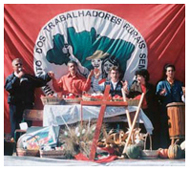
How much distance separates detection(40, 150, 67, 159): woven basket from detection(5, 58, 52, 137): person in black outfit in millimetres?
513

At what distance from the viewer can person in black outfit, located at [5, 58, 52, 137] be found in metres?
11.4

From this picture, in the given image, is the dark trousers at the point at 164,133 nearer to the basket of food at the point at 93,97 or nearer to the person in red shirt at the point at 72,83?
the basket of food at the point at 93,97

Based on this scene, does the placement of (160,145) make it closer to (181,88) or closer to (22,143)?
(181,88)

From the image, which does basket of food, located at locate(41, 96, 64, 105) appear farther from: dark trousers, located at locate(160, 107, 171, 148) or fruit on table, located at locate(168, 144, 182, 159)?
fruit on table, located at locate(168, 144, 182, 159)

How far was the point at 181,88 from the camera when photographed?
37.8ft

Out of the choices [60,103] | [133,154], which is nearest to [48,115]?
[60,103]

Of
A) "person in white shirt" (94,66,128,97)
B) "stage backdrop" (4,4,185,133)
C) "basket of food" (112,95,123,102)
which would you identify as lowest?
"basket of food" (112,95,123,102)

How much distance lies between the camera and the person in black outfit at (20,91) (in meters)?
11.4

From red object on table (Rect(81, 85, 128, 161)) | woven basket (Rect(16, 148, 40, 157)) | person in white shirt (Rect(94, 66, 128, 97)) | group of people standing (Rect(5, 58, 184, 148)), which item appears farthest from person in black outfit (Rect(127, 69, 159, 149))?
woven basket (Rect(16, 148, 40, 157))

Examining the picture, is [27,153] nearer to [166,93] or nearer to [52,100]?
[52,100]

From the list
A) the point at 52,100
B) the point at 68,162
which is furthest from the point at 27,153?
the point at 52,100

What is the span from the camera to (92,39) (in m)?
11.5

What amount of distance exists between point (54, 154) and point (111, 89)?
1.16 m

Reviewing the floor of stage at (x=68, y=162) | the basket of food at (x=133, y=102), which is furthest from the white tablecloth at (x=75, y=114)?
the floor of stage at (x=68, y=162)
